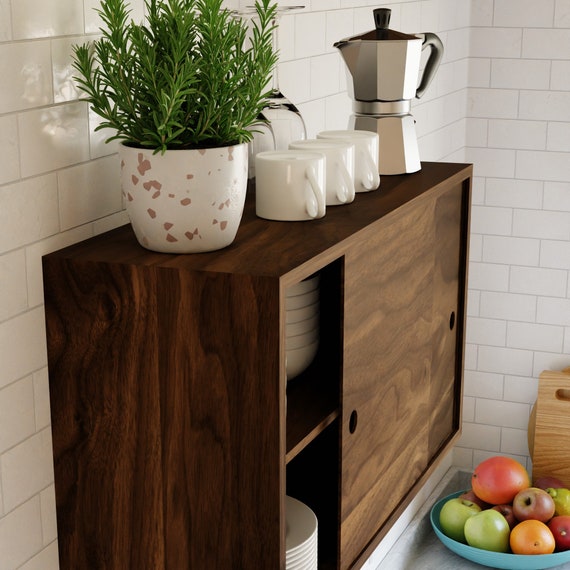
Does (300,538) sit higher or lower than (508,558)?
higher

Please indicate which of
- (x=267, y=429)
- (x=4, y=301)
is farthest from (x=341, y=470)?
(x=4, y=301)

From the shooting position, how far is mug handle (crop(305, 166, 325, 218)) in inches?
55.8

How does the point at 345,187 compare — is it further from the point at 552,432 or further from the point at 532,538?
the point at 552,432

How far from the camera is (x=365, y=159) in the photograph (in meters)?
1.66

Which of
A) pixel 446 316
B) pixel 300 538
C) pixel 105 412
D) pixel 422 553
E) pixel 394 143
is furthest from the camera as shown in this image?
pixel 422 553

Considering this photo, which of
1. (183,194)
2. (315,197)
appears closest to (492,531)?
(315,197)

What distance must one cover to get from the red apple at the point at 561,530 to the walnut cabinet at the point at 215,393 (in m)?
1.19

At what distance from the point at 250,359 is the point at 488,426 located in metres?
2.65

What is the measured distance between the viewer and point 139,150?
1225 millimetres

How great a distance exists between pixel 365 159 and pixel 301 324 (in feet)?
1.20

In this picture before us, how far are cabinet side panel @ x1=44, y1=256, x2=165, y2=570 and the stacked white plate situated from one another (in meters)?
0.19

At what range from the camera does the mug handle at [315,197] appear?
142 centimetres

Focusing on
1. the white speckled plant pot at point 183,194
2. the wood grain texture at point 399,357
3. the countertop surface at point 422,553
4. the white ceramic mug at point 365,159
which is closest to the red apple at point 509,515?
the countertop surface at point 422,553

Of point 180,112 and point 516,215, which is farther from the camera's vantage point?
point 516,215
